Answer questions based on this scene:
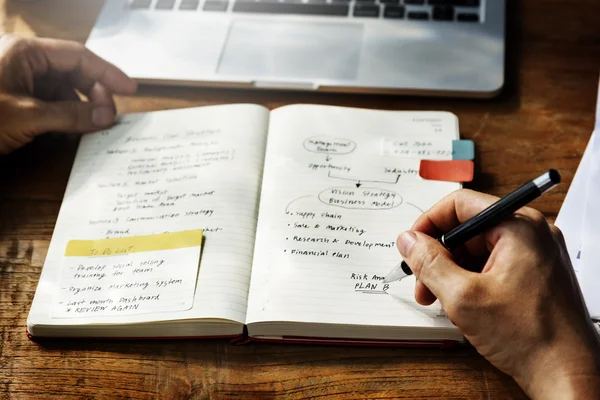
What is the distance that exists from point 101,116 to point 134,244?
21cm

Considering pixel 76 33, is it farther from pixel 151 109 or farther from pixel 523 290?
pixel 523 290

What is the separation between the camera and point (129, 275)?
0.67m

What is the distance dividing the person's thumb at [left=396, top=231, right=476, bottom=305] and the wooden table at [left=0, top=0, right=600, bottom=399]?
10cm

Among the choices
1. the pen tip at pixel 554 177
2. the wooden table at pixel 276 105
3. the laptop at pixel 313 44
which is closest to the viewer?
the pen tip at pixel 554 177

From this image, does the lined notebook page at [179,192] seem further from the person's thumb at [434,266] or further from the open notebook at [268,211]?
the person's thumb at [434,266]

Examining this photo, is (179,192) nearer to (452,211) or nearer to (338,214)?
(338,214)

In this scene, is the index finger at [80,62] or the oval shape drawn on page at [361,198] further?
the index finger at [80,62]

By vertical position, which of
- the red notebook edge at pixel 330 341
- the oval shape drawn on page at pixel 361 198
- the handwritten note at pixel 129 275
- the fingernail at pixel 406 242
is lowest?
the red notebook edge at pixel 330 341

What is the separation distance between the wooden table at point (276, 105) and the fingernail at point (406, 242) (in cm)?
11

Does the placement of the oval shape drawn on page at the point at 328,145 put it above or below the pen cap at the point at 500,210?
below

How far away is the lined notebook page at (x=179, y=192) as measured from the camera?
66 centimetres

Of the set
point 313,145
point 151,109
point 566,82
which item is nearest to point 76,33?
point 151,109

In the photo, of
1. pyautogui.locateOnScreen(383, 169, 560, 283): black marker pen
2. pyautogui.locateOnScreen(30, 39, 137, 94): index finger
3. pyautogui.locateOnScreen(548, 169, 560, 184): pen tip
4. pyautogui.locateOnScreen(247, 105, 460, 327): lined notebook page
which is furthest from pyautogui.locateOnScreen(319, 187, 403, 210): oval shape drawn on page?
pyautogui.locateOnScreen(30, 39, 137, 94): index finger

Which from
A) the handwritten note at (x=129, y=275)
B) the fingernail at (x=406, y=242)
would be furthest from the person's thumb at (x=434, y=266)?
the handwritten note at (x=129, y=275)
